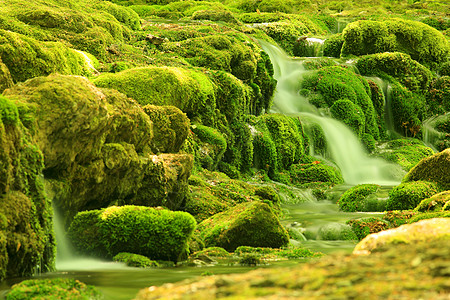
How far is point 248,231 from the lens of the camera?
35.1 ft

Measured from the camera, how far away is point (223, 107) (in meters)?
19.6

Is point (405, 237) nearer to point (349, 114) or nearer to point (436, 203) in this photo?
point (436, 203)

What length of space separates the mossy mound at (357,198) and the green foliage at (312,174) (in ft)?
12.0

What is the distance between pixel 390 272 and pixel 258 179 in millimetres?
16326

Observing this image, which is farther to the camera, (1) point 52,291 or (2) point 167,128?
(2) point 167,128

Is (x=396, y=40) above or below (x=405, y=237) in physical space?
above

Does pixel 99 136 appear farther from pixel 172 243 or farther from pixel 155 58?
pixel 155 58

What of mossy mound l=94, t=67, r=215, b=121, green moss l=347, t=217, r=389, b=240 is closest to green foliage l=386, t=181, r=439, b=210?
green moss l=347, t=217, r=389, b=240

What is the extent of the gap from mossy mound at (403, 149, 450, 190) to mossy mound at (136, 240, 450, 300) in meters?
12.4

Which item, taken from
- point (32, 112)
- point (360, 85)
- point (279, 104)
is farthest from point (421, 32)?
point (32, 112)

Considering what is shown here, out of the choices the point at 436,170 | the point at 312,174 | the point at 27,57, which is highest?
the point at 27,57

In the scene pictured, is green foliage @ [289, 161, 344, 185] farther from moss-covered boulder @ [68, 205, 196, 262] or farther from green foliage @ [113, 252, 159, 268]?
green foliage @ [113, 252, 159, 268]

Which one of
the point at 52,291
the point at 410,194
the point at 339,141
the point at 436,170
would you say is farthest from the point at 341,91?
the point at 52,291

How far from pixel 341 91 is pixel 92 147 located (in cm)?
2063
